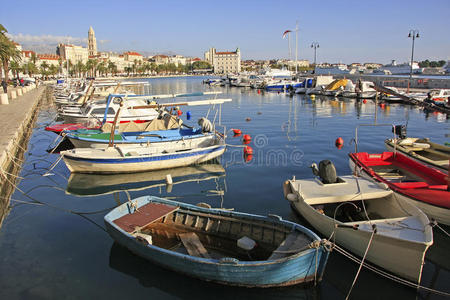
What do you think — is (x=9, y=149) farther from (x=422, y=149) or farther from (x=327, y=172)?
(x=422, y=149)

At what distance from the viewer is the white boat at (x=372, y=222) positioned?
7723 millimetres

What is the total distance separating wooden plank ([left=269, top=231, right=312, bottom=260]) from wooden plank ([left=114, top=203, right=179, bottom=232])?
363cm

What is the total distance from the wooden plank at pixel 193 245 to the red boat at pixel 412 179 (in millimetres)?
6708

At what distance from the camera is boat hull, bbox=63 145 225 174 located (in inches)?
614

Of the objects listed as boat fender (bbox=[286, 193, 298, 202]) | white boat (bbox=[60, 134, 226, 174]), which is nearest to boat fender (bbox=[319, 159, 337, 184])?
boat fender (bbox=[286, 193, 298, 202])

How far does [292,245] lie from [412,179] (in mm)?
7812

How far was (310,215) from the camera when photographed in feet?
33.2

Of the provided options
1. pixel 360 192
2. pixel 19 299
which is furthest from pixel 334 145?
pixel 19 299

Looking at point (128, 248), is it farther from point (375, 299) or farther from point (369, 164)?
point (369, 164)

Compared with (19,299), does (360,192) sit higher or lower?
higher

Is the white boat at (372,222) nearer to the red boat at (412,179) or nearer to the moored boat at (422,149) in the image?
the red boat at (412,179)

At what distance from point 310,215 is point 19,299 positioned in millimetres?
7901

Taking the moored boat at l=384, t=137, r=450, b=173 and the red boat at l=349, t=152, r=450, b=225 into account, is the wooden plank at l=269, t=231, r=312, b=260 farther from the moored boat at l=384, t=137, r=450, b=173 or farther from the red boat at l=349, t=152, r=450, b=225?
the moored boat at l=384, t=137, r=450, b=173

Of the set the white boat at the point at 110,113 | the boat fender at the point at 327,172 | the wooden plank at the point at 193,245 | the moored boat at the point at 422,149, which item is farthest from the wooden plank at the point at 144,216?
the white boat at the point at 110,113
